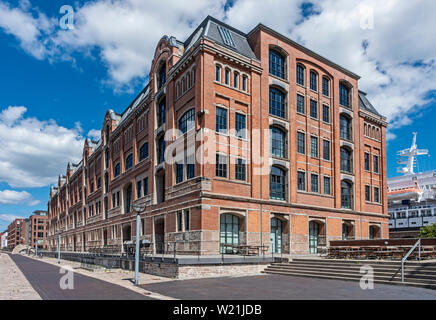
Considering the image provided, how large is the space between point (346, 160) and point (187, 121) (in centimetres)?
1729

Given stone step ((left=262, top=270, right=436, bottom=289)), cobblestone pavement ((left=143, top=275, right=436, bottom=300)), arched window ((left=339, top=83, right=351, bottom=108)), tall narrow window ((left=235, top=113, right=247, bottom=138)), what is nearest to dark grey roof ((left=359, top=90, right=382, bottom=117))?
arched window ((left=339, top=83, right=351, bottom=108))

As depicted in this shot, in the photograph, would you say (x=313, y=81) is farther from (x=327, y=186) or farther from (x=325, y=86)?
(x=327, y=186)

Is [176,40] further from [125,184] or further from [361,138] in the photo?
[361,138]

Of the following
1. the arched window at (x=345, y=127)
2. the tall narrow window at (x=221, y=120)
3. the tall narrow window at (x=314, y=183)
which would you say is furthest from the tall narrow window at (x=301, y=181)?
the tall narrow window at (x=221, y=120)

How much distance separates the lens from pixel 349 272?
63.1 ft

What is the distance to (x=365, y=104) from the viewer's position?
4203 centimetres

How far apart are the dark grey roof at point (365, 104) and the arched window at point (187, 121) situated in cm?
1997

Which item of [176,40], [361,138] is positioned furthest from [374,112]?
[176,40]

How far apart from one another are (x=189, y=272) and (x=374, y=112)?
31.0m

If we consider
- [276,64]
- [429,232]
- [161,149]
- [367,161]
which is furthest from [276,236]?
[429,232]

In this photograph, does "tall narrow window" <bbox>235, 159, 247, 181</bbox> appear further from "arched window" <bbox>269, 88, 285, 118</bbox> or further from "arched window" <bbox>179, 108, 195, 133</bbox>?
"arched window" <bbox>269, 88, 285, 118</bbox>

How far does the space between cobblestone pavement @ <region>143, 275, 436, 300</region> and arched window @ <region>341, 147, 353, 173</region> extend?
20762 millimetres

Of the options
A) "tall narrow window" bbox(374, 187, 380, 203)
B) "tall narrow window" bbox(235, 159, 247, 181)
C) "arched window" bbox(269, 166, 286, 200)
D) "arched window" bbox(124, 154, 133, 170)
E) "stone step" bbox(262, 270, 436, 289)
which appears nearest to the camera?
"stone step" bbox(262, 270, 436, 289)

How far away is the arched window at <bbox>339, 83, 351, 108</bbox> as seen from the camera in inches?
1521
